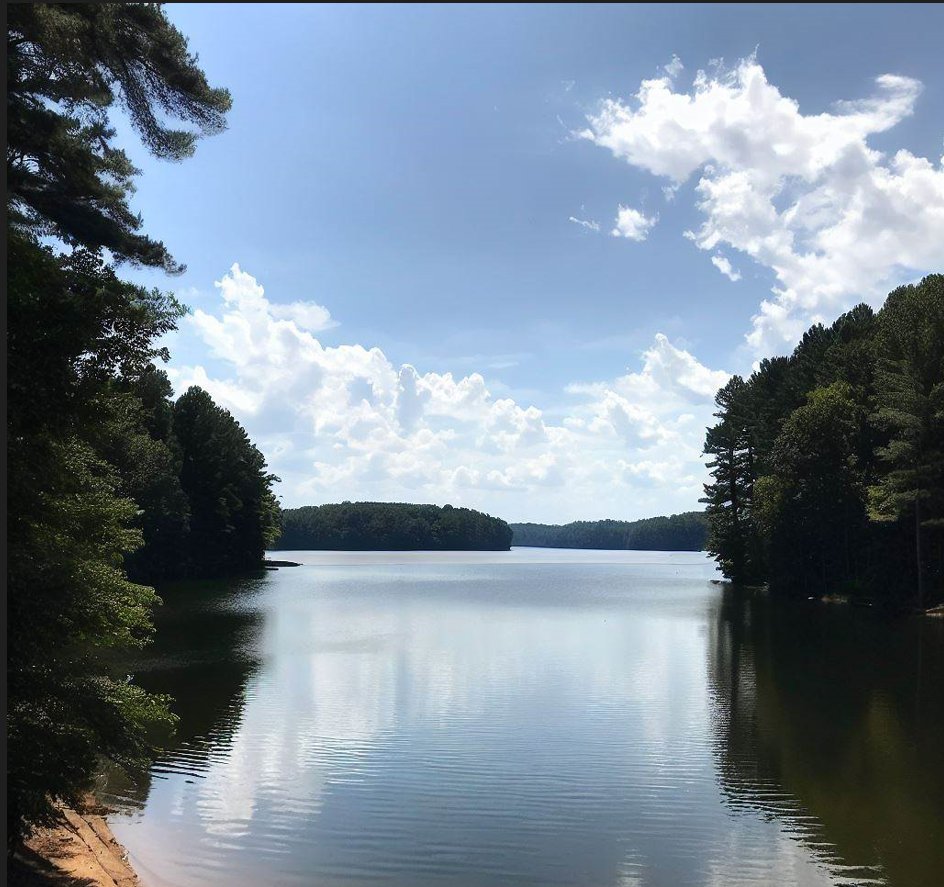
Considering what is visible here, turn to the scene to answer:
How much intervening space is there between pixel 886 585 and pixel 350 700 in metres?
41.8

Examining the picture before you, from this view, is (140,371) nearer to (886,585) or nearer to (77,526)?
(77,526)

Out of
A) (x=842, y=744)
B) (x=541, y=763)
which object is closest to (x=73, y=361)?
(x=541, y=763)

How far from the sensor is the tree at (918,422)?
46438 millimetres

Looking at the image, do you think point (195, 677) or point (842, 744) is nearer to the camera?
point (842, 744)

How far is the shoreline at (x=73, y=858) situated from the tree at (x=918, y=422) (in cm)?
4489

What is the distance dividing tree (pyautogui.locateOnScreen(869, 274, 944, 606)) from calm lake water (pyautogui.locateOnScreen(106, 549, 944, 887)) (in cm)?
1262

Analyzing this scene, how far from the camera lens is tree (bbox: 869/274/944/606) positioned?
46.4m

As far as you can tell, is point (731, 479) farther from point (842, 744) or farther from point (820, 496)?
point (842, 744)

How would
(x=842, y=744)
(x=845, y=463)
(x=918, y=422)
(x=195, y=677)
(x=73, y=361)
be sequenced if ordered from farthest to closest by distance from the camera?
1. (x=845, y=463)
2. (x=918, y=422)
3. (x=195, y=677)
4. (x=842, y=744)
5. (x=73, y=361)

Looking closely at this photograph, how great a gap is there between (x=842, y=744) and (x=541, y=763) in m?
7.37

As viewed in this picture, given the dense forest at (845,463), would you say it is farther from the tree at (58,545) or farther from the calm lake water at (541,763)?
the tree at (58,545)

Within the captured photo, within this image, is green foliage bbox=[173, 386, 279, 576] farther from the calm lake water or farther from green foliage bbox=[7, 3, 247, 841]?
green foliage bbox=[7, 3, 247, 841]

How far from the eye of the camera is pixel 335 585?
7812cm

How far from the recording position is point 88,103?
49.7ft
